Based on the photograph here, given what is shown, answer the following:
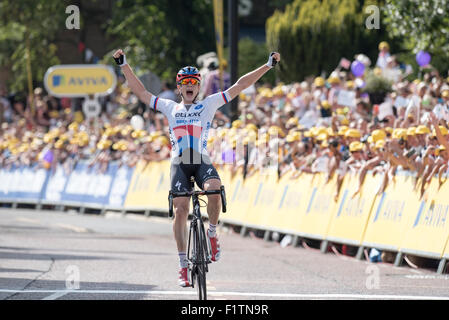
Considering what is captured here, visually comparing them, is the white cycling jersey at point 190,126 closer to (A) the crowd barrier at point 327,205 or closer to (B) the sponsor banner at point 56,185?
(A) the crowd barrier at point 327,205

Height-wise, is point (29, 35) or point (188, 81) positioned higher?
point (29, 35)

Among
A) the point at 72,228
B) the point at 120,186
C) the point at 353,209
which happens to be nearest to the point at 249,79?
the point at 353,209

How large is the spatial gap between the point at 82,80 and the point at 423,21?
1470 centimetres

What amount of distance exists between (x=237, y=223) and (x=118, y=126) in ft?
30.0

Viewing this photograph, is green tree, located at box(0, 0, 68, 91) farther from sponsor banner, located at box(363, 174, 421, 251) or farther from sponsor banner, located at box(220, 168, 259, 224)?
sponsor banner, located at box(363, 174, 421, 251)

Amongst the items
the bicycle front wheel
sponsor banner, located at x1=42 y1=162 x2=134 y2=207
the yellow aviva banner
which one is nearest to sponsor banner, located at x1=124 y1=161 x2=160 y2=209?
sponsor banner, located at x1=42 y1=162 x2=134 y2=207

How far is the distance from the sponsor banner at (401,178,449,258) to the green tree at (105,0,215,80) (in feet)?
80.8

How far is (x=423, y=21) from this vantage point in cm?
2031

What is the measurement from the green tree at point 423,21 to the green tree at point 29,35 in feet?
84.5

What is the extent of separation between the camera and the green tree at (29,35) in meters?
46.1

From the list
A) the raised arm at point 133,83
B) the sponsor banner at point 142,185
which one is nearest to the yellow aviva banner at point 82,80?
the sponsor banner at point 142,185

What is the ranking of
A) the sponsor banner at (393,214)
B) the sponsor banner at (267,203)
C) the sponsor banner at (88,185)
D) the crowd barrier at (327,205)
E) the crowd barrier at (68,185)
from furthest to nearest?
1. the sponsor banner at (88,185)
2. the crowd barrier at (68,185)
3. the sponsor banner at (267,203)
4. the sponsor banner at (393,214)
5. the crowd barrier at (327,205)

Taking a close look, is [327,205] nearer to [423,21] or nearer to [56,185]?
[423,21]

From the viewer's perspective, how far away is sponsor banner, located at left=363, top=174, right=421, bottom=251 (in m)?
15.5
